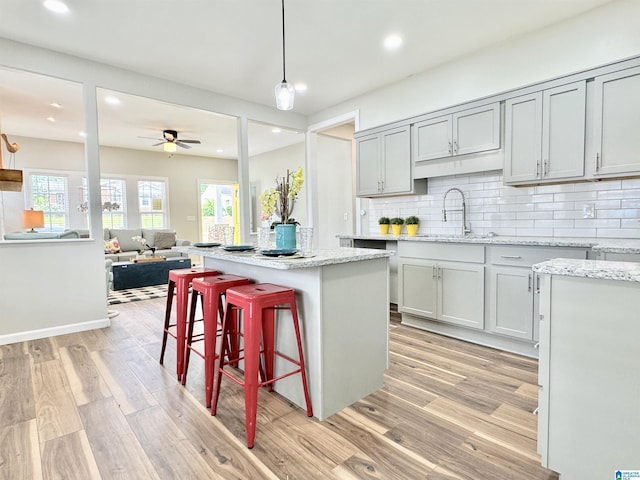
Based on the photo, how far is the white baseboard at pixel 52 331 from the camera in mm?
3213

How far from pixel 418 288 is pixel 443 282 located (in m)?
0.29

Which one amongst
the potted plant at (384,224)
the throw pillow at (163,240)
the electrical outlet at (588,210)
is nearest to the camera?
the electrical outlet at (588,210)

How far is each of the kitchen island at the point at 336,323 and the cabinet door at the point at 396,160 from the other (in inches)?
77.5

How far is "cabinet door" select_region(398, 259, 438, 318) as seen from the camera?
10.7 ft

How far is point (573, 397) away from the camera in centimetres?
127

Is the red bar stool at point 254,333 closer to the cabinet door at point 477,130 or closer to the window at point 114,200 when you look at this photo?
the cabinet door at point 477,130

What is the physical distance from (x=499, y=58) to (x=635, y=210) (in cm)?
183

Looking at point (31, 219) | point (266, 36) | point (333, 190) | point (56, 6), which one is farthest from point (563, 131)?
point (31, 219)

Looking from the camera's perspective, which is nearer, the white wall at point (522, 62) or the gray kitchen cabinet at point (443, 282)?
the white wall at point (522, 62)

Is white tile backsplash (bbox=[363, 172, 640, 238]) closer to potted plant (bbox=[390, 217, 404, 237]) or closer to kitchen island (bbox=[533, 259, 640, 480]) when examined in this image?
potted plant (bbox=[390, 217, 404, 237])

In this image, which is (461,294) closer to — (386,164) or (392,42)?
(386,164)

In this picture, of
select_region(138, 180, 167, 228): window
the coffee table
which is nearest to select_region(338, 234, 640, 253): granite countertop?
the coffee table

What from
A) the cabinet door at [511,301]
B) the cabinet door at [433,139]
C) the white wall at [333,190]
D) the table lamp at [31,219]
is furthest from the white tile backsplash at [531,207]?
the table lamp at [31,219]

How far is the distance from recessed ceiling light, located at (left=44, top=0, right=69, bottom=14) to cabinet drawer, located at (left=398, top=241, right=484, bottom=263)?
139 inches
